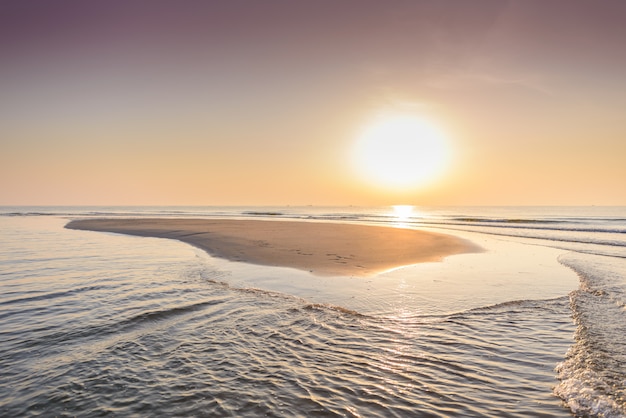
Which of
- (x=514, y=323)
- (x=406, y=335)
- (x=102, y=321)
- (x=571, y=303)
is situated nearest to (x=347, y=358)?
(x=406, y=335)

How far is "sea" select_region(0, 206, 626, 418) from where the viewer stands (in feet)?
17.2

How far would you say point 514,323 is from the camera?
8.96 m

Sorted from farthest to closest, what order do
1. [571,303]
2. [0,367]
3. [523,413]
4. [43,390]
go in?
[571,303], [0,367], [43,390], [523,413]

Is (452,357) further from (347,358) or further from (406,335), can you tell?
(347,358)

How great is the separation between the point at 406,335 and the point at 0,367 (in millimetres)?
7838

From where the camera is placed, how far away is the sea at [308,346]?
5250 mm

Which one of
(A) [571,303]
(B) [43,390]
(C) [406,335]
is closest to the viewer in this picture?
(B) [43,390]

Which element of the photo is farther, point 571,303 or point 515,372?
point 571,303

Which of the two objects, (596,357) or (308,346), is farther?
(308,346)

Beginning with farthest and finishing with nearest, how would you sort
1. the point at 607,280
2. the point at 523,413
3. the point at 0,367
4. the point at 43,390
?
the point at 607,280
the point at 0,367
the point at 43,390
the point at 523,413

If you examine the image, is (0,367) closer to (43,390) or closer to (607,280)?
(43,390)

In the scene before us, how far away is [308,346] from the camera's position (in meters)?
7.34

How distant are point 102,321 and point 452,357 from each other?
813cm

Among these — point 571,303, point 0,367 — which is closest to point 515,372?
point 571,303
